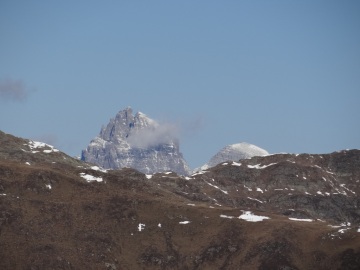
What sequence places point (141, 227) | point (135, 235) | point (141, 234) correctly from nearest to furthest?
point (135, 235) → point (141, 234) → point (141, 227)

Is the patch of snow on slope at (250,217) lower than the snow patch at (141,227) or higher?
higher

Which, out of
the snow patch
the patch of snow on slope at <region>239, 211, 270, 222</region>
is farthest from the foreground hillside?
the snow patch

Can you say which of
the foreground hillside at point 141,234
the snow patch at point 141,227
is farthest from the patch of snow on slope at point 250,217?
the snow patch at point 141,227

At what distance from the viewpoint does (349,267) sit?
15562 cm

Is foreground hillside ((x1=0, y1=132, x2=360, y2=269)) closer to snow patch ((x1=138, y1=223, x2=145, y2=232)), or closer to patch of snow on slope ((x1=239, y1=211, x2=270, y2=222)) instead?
patch of snow on slope ((x1=239, y1=211, x2=270, y2=222))

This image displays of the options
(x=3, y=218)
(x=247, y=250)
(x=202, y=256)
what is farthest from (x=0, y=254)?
(x=247, y=250)

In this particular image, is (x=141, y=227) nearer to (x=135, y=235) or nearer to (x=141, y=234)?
(x=141, y=234)

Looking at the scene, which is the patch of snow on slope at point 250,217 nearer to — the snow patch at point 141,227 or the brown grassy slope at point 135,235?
the brown grassy slope at point 135,235

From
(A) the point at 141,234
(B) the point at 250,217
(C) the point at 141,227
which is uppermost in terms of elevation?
(B) the point at 250,217

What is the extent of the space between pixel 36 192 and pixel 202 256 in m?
54.0

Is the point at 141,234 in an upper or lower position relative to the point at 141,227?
lower

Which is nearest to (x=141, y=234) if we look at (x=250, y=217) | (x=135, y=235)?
(x=135, y=235)

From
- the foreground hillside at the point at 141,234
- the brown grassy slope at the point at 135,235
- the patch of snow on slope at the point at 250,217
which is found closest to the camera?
the brown grassy slope at the point at 135,235

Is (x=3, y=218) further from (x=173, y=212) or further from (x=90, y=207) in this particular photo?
(x=173, y=212)
